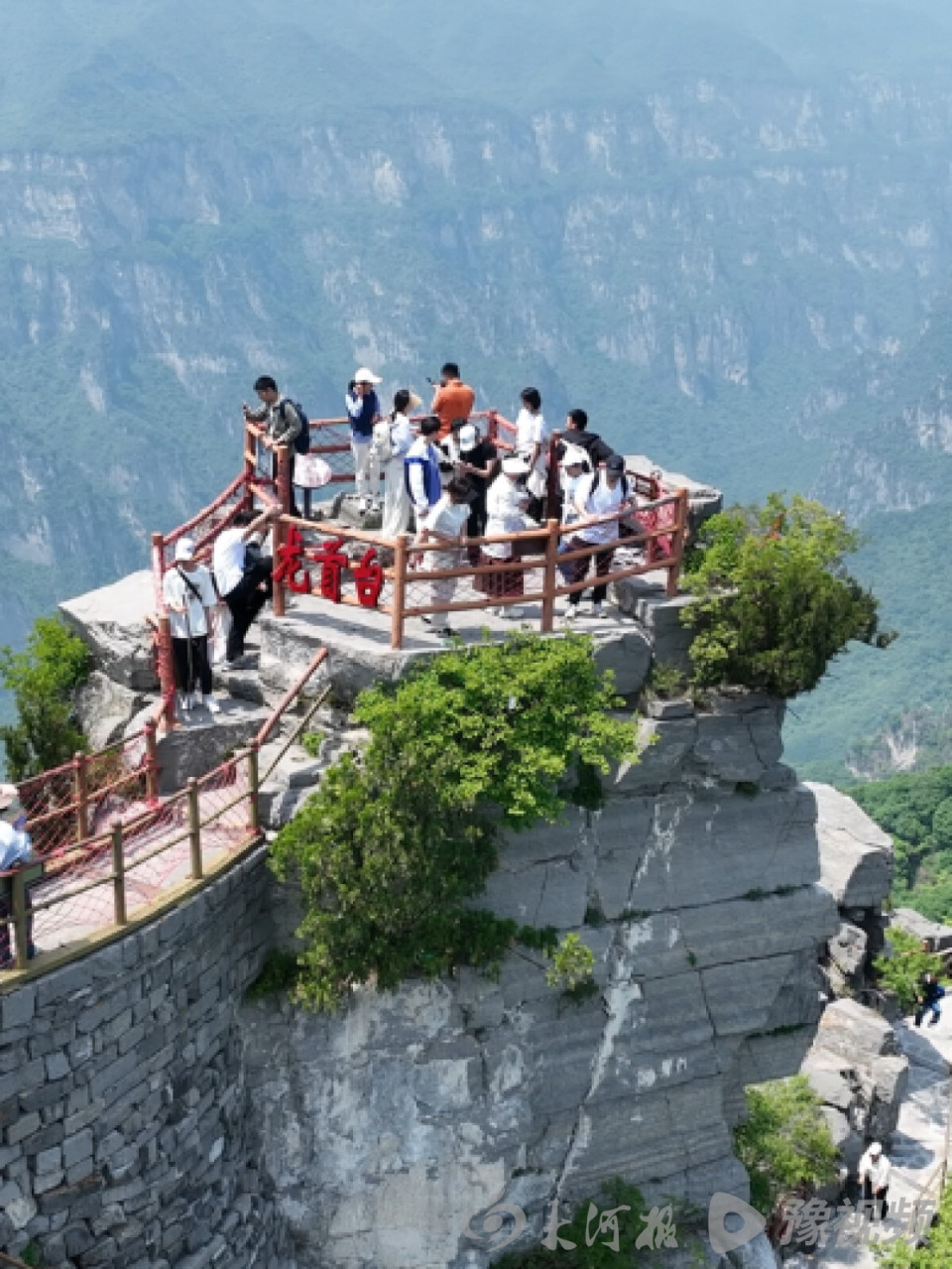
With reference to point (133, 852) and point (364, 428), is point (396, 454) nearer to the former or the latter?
point (364, 428)

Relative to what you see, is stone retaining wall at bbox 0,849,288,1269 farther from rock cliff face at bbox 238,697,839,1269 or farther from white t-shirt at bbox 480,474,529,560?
white t-shirt at bbox 480,474,529,560

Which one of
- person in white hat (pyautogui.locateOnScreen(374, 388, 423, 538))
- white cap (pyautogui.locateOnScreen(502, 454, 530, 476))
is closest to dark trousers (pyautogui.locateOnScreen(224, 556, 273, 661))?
person in white hat (pyautogui.locateOnScreen(374, 388, 423, 538))

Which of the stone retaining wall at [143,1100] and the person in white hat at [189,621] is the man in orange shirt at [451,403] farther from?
the stone retaining wall at [143,1100]

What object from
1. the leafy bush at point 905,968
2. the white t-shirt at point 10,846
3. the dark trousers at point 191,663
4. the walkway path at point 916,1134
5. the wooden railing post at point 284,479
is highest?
the wooden railing post at point 284,479

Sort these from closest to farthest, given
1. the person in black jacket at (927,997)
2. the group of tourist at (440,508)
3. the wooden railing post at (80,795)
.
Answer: the wooden railing post at (80,795) < the group of tourist at (440,508) < the person in black jacket at (927,997)

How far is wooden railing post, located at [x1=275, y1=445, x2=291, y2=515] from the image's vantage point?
55.5ft

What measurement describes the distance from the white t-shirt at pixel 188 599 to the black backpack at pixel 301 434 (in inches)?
107

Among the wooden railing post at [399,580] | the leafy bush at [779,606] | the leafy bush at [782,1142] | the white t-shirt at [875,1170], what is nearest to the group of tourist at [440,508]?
the wooden railing post at [399,580]

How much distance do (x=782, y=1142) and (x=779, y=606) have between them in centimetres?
834

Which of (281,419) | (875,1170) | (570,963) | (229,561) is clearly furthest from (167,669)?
(875,1170)

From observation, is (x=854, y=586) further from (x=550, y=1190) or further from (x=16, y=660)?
(x=16, y=660)

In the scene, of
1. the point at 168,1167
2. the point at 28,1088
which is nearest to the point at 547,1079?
the point at 168,1167

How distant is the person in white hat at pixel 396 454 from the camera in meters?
18.5

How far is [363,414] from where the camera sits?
1967cm
